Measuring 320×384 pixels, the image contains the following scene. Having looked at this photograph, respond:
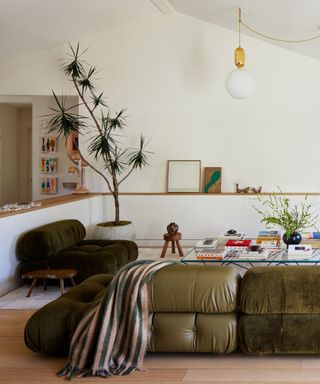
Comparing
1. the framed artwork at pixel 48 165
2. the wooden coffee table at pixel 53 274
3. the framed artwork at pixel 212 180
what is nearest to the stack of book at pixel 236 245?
the wooden coffee table at pixel 53 274

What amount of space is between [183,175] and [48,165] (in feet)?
7.46

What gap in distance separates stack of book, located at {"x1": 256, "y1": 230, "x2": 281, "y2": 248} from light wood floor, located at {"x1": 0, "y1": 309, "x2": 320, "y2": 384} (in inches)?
76.3

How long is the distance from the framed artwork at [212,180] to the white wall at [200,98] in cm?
9

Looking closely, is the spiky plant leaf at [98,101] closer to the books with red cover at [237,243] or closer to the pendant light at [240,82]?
the pendant light at [240,82]

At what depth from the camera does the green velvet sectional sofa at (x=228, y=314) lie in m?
2.73

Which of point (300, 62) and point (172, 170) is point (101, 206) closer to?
point (172, 170)

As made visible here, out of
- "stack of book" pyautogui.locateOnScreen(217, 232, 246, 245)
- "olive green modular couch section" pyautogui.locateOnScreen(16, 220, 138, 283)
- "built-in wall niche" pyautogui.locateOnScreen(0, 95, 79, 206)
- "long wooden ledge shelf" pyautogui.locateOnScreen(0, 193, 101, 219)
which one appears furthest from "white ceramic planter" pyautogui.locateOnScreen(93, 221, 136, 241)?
"built-in wall niche" pyautogui.locateOnScreen(0, 95, 79, 206)

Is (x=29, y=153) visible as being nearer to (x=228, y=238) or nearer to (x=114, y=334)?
(x=228, y=238)

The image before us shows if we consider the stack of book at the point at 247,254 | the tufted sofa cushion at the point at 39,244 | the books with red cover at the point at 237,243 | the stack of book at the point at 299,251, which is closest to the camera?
the stack of book at the point at 247,254

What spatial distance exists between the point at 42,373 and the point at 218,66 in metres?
5.50

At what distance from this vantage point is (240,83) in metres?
6.04

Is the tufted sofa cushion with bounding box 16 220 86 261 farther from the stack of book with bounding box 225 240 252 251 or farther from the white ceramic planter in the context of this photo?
the stack of book with bounding box 225 240 252 251

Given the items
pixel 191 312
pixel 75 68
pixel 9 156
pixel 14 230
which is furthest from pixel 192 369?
pixel 9 156

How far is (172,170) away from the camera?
7375 mm
